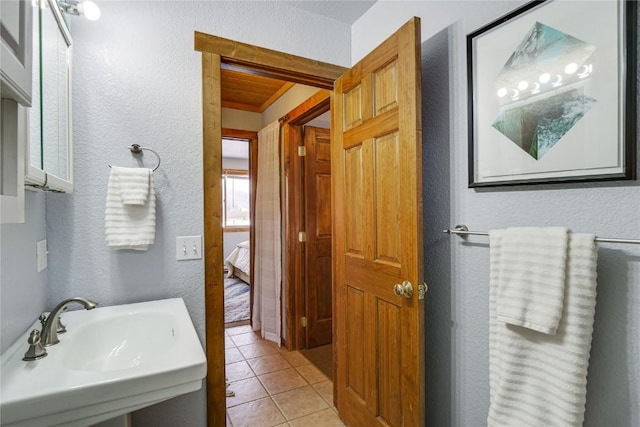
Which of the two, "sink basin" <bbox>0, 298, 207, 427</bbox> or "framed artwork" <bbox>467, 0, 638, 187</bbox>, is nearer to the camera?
"sink basin" <bbox>0, 298, 207, 427</bbox>

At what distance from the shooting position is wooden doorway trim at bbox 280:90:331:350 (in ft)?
9.77

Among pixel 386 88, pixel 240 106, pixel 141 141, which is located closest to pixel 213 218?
pixel 141 141

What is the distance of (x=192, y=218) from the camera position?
1635mm

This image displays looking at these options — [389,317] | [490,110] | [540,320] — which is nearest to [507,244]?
[540,320]

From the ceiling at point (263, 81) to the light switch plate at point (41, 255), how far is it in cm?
121

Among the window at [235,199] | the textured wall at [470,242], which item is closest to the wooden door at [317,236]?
the textured wall at [470,242]

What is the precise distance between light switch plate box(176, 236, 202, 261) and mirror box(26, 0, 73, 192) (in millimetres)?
510

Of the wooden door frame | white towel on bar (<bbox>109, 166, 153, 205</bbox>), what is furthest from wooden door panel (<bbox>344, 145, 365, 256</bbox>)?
white towel on bar (<bbox>109, 166, 153, 205</bbox>)

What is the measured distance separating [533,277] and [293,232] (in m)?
2.19

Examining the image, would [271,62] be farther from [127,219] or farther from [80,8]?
[127,219]

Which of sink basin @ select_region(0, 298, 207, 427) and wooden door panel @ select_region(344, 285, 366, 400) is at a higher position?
sink basin @ select_region(0, 298, 207, 427)

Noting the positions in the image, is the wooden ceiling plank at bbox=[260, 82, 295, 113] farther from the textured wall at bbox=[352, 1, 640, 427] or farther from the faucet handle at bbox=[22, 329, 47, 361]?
the faucet handle at bbox=[22, 329, 47, 361]

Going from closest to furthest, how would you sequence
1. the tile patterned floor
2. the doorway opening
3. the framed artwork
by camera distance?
the framed artwork, the tile patterned floor, the doorway opening

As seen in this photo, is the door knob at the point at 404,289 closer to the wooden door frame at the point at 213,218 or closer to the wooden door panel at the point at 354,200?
the wooden door panel at the point at 354,200
